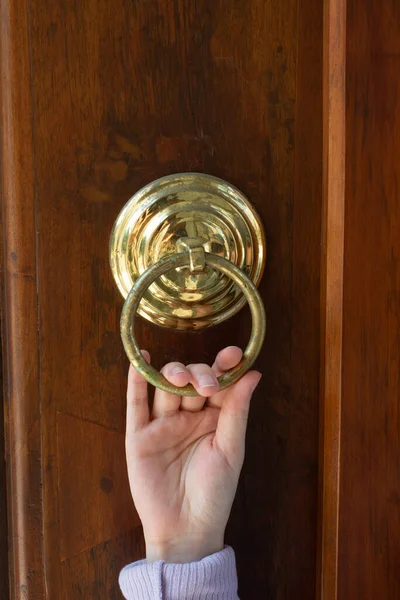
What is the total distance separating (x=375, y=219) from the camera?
→ 37 centimetres

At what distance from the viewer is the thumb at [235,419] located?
1.31ft

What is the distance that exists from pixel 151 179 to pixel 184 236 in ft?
0.16

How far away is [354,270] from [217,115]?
147 millimetres

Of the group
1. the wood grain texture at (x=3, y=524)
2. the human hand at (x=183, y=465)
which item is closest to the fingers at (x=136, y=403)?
the human hand at (x=183, y=465)

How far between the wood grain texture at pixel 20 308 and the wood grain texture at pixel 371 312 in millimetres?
215

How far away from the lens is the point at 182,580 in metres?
0.41

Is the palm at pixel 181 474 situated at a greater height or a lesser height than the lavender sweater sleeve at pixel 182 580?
greater

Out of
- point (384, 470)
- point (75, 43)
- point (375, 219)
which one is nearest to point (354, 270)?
point (375, 219)

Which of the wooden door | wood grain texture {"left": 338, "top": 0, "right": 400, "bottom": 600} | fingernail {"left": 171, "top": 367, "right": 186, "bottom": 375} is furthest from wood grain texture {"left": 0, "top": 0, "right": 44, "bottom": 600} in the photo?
wood grain texture {"left": 338, "top": 0, "right": 400, "bottom": 600}

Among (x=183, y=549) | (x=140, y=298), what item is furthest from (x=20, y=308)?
(x=183, y=549)

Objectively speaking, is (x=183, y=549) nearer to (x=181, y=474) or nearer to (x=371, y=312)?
(x=181, y=474)

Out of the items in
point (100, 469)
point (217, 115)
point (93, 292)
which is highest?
point (217, 115)

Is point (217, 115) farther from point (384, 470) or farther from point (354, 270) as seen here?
point (384, 470)

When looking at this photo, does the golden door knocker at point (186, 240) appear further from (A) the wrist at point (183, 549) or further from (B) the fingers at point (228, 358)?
(A) the wrist at point (183, 549)
